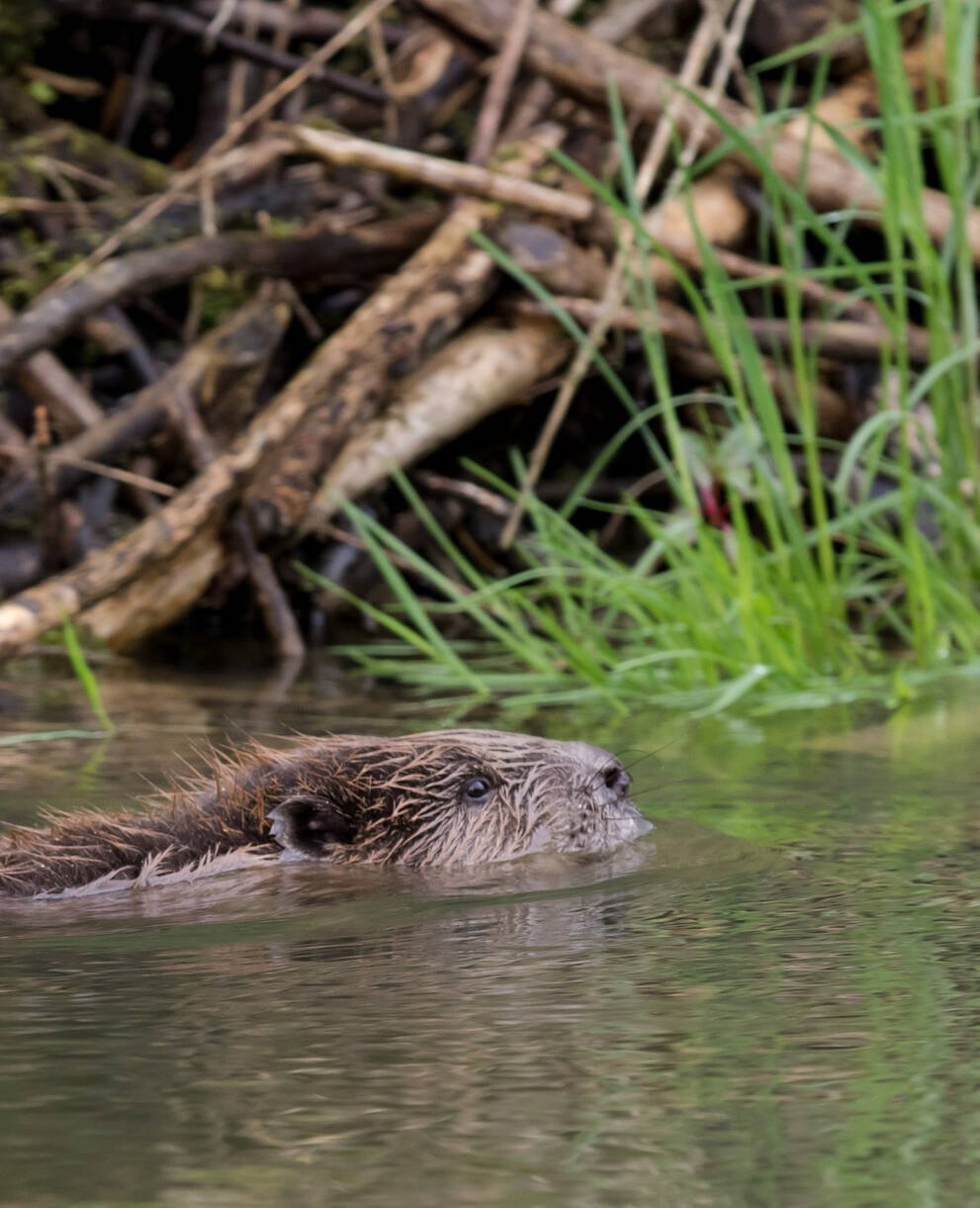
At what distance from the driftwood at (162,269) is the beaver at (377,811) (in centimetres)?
237

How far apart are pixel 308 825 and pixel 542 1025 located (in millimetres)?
1385

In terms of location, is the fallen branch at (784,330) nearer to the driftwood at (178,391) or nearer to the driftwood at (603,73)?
the driftwood at (603,73)

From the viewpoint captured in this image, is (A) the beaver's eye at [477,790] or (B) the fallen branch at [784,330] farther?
(B) the fallen branch at [784,330]

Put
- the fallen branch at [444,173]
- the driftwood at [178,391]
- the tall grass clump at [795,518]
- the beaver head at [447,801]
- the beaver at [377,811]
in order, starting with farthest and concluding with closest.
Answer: the driftwood at [178,391], the fallen branch at [444,173], the tall grass clump at [795,518], the beaver head at [447,801], the beaver at [377,811]

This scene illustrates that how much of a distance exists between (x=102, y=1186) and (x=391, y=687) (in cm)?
372

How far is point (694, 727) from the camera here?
426 cm

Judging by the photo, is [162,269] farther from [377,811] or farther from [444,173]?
[377,811]

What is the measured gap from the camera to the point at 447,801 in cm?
332

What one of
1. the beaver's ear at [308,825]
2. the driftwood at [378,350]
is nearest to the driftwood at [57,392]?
the driftwood at [378,350]

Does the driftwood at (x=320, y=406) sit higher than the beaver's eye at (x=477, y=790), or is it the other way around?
the driftwood at (x=320, y=406)

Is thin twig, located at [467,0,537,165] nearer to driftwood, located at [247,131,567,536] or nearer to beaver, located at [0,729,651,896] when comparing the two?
driftwood, located at [247,131,567,536]

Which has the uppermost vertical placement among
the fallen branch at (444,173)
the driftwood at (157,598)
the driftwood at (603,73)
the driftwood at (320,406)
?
the driftwood at (603,73)

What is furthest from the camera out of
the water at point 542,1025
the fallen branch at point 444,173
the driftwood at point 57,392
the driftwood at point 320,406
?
the driftwood at point 57,392

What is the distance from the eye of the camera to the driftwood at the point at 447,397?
5.86 metres
